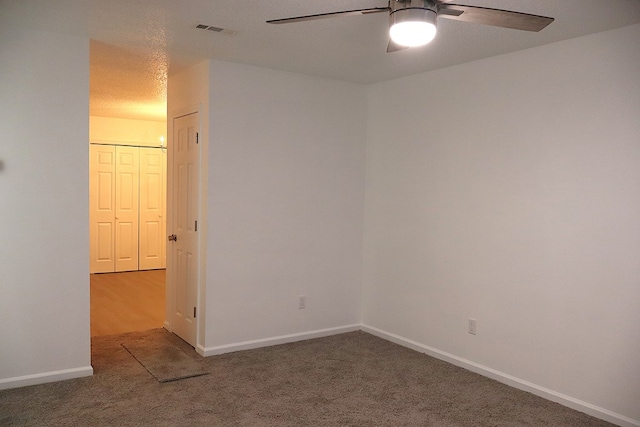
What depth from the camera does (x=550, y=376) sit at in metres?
3.63

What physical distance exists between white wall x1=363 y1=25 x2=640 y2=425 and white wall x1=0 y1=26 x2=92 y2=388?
8.68 feet

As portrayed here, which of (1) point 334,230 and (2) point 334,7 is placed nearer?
→ (2) point 334,7

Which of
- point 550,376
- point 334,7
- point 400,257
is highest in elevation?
point 334,7

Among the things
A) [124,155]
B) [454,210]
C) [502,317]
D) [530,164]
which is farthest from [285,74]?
[124,155]

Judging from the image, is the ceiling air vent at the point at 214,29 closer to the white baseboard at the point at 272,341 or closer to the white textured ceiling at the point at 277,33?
the white textured ceiling at the point at 277,33

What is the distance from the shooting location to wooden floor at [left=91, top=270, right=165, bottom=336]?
17.1ft

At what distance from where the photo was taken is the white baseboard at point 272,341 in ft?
14.4

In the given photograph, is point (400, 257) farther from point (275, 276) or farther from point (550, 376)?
point (550, 376)

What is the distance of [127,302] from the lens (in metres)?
6.18

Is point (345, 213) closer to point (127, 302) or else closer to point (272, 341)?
point (272, 341)

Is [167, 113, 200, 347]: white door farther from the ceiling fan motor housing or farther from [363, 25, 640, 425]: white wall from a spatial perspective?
the ceiling fan motor housing

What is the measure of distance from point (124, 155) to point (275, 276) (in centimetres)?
449

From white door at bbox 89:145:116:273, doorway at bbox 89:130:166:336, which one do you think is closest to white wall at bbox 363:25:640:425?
doorway at bbox 89:130:166:336

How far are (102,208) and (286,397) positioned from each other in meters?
5.48
